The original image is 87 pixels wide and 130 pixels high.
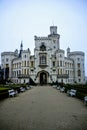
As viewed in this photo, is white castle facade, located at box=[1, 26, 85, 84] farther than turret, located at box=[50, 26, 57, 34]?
No

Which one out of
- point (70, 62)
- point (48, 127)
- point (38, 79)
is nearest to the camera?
point (48, 127)

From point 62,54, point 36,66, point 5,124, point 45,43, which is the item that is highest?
point 45,43

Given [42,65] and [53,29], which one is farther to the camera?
[53,29]

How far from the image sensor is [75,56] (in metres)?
95.1

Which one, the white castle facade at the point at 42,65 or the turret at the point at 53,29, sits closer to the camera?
the white castle facade at the point at 42,65

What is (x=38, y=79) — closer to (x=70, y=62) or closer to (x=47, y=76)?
(x=47, y=76)

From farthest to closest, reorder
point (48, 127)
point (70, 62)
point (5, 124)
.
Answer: point (70, 62)
point (5, 124)
point (48, 127)

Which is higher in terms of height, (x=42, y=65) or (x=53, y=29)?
(x=53, y=29)

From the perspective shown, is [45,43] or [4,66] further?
[4,66]

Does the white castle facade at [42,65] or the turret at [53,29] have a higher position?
the turret at [53,29]

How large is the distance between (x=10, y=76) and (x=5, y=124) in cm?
8603

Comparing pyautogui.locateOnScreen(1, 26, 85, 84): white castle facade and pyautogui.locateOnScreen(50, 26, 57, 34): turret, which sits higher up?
pyautogui.locateOnScreen(50, 26, 57, 34): turret

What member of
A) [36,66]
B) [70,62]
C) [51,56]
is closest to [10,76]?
[36,66]

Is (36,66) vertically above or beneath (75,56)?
beneath
